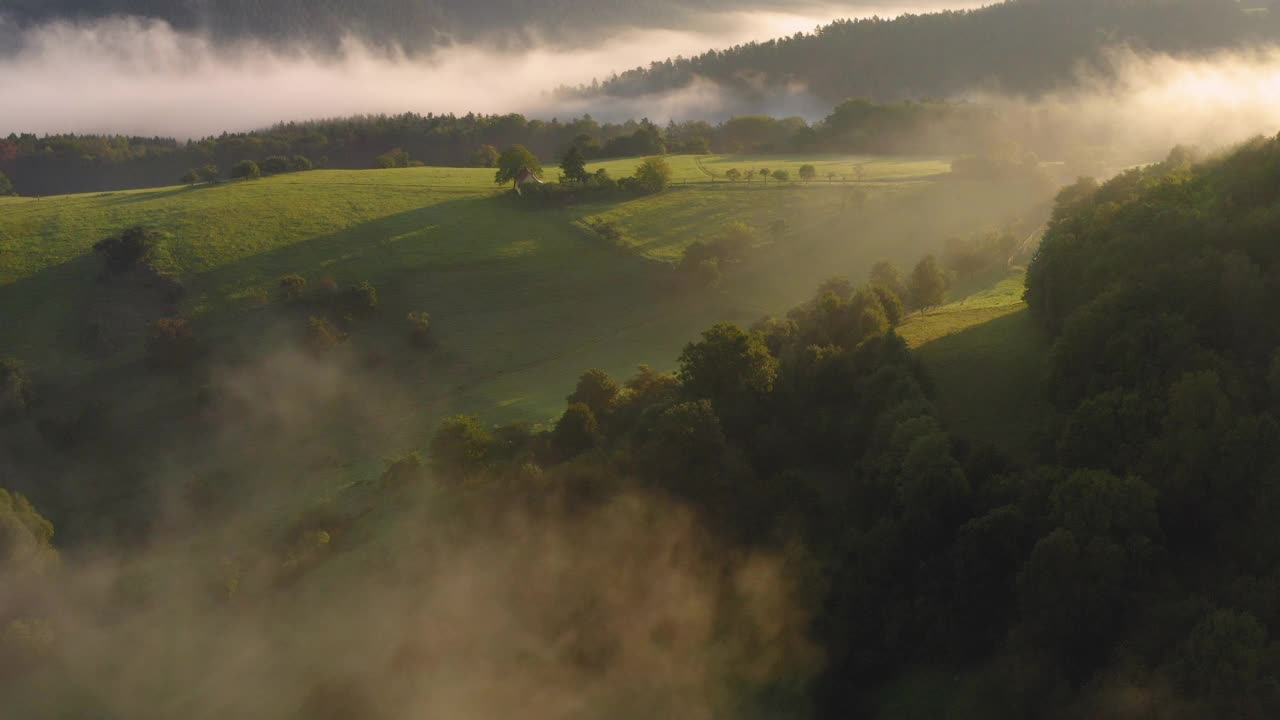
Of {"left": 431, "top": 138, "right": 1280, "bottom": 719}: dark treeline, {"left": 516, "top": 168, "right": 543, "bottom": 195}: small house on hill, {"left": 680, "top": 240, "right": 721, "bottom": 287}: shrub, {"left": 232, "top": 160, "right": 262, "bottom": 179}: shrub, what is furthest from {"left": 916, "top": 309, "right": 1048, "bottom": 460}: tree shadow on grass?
{"left": 232, "top": 160, "right": 262, "bottom": 179}: shrub

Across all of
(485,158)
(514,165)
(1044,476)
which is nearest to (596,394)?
(1044,476)

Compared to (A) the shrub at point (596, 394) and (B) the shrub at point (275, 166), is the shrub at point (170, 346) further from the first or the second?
(B) the shrub at point (275, 166)

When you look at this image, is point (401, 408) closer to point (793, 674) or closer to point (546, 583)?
point (546, 583)

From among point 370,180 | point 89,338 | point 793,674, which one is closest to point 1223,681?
point 793,674

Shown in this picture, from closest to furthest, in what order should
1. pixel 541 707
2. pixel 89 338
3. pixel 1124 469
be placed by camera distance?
pixel 1124 469
pixel 541 707
pixel 89 338

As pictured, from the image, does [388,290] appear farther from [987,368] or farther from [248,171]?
[987,368]

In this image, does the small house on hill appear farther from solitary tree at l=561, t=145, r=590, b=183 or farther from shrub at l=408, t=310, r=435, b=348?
shrub at l=408, t=310, r=435, b=348
